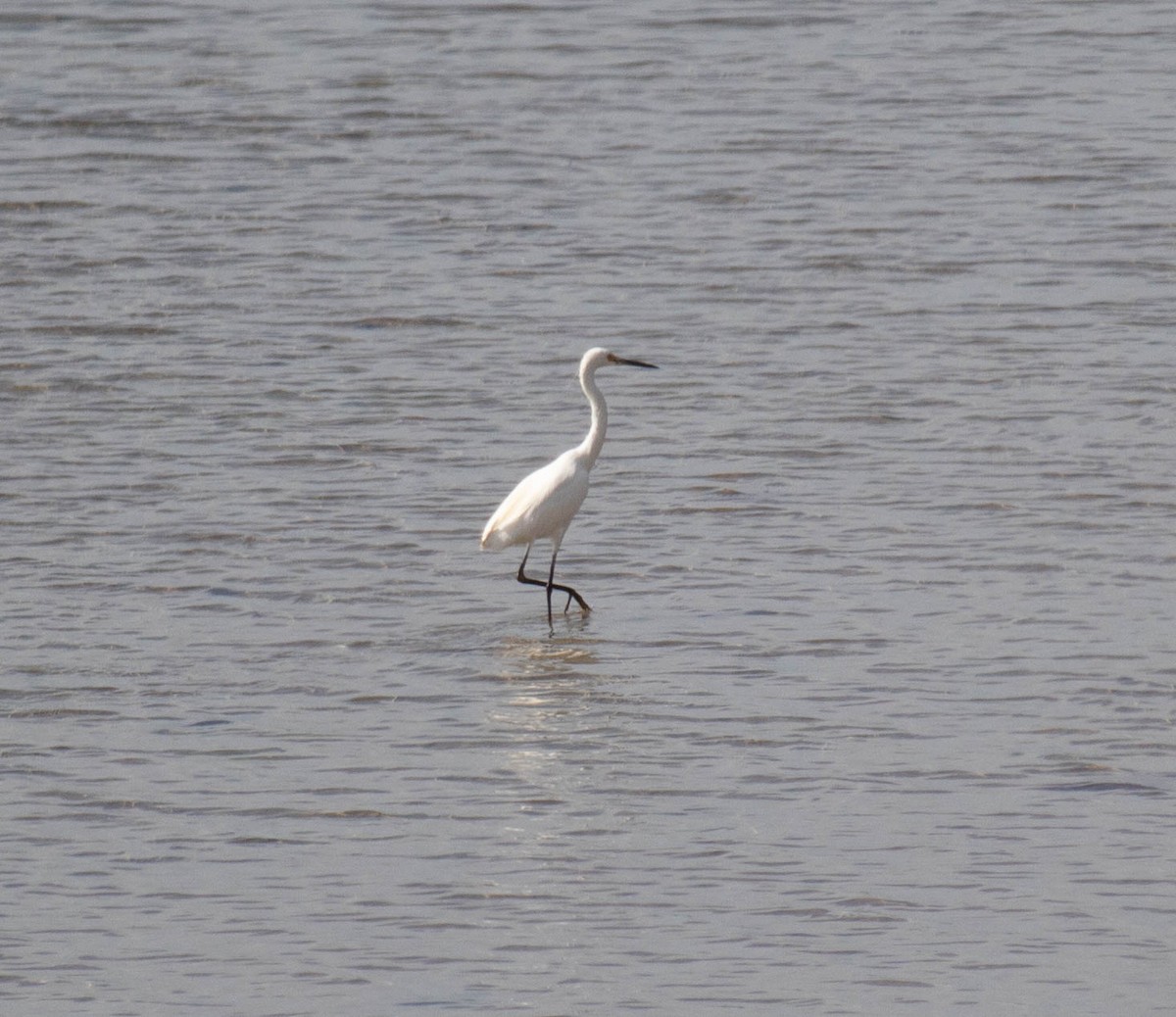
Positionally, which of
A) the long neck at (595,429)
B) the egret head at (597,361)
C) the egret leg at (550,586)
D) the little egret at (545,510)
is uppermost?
the egret head at (597,361)

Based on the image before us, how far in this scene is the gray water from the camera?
21.0 ft

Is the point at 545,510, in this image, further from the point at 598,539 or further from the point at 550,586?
the point at 598,539

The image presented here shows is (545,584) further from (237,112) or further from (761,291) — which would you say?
(237,112)

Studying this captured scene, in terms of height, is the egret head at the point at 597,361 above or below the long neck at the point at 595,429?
above

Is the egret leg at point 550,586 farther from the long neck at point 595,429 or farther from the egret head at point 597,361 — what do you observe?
the egret head at point 597,361

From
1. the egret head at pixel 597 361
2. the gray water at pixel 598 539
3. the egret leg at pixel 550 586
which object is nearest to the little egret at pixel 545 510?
the egret leg at pixel 550 586

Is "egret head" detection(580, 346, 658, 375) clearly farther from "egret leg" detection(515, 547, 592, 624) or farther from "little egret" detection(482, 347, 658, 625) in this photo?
"egret leg" detection(515, 547, 592, 624)

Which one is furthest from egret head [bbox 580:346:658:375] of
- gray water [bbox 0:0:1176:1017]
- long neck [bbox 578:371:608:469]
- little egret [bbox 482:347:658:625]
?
gray water [bbox 0:0:1176:1017]

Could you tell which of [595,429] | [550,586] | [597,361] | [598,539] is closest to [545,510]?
[550,586]

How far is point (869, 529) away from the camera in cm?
1052

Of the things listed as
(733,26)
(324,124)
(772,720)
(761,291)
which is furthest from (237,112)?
(772,720)

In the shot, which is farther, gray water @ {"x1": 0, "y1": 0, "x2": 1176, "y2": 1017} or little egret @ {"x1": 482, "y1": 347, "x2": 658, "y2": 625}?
little egret @ {"x1": 482, "y1": 347, "x2": 658, "y2": 625}

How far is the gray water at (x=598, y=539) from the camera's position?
6.39 metres

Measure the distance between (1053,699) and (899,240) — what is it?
8576 millimetres
